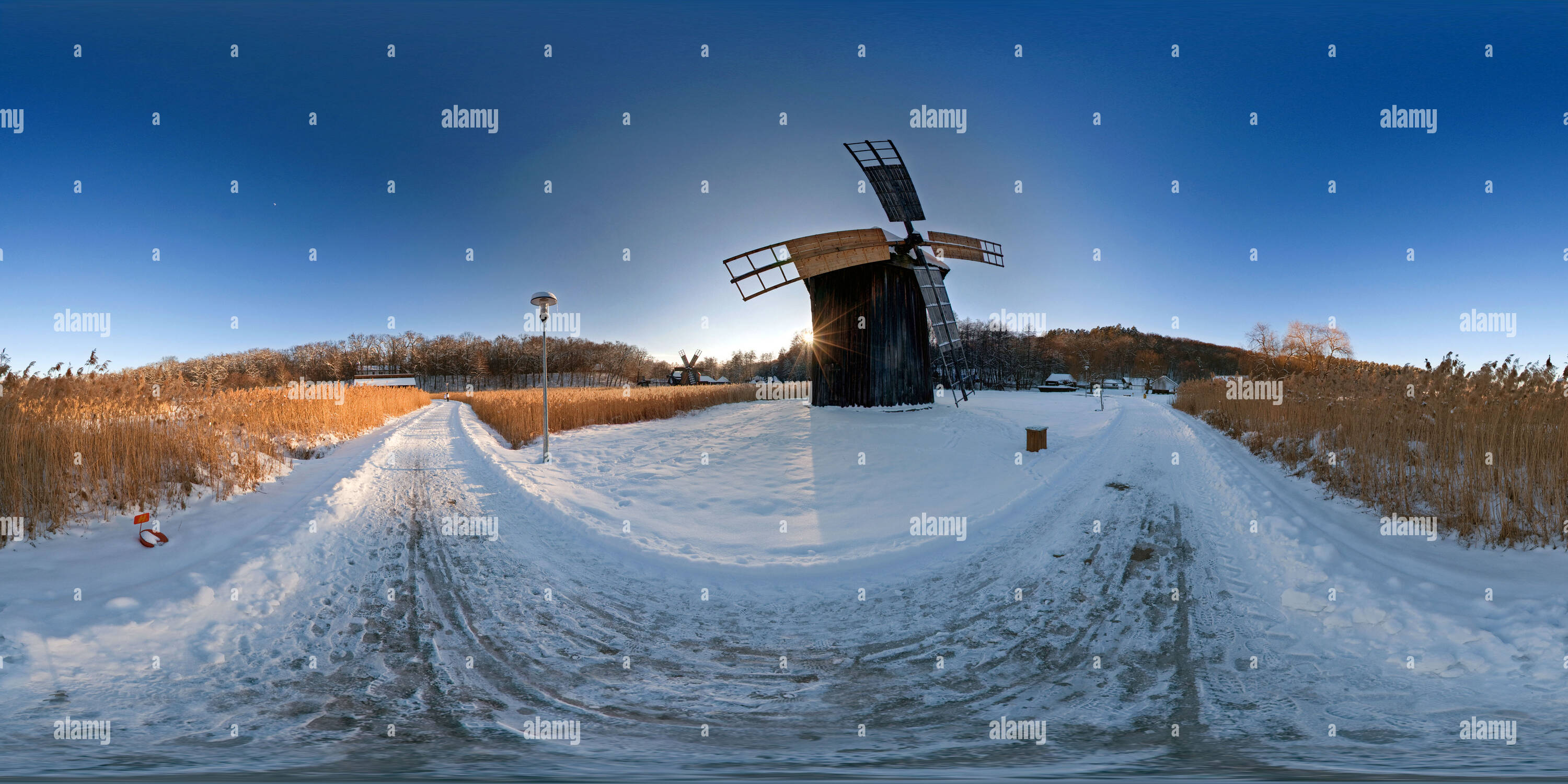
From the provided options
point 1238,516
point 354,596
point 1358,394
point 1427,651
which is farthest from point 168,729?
point 1358,394

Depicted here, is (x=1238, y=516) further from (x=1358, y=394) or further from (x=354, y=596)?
(x=354, y=596)

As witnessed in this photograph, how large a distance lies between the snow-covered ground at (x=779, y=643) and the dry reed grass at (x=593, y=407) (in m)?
9.97

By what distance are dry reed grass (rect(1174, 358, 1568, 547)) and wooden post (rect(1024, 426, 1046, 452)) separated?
3.99 meters

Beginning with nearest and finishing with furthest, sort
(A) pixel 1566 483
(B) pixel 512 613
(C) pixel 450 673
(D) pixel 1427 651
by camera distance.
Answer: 1. (C) pixel 450 673
2. (D) pixel 1427 651
3. (B) pixel 512 613
4. (A) pixel 1566 483

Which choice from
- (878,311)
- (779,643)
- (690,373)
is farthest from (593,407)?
(690,373)

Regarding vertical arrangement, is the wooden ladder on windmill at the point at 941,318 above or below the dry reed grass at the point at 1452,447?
above

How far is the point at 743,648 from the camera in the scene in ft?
13.2

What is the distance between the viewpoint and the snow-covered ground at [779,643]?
2.84 metres

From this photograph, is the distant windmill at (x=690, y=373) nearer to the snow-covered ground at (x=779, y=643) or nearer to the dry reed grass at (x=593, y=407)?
the dry reed grass at (x=593, y=407)

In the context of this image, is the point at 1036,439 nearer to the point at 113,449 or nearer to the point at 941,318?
the point at 941,318

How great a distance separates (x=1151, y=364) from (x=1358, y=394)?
9333 centimetres

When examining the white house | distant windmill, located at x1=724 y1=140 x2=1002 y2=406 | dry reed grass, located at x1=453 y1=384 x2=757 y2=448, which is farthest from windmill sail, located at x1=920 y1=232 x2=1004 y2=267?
the white house

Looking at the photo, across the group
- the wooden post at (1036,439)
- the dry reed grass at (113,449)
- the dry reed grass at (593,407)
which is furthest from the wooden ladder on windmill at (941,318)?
the dry reed grass at (113,449)

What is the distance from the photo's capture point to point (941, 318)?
17.5 meters
